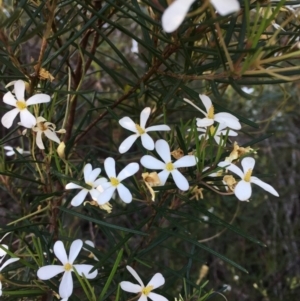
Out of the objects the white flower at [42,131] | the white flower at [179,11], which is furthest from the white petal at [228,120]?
the white flower at [179,11]

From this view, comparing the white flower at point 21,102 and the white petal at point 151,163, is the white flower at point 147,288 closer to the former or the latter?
the white petal at point 151,163

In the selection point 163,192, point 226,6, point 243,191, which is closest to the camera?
point 226,6

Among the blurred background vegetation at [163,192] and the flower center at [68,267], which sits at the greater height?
the blurred background vegetation at [163,192]

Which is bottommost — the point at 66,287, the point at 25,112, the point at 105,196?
the point at 66,287

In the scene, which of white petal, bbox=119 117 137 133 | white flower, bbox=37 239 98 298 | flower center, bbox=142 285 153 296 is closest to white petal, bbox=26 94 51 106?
white petal, bbox=119 117 137 133

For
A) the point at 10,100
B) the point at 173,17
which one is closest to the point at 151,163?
the point at 10,100

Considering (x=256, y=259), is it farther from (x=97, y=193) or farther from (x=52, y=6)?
(x=52, y=6)

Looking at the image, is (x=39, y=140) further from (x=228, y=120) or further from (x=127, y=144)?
(x=228, y=120)
